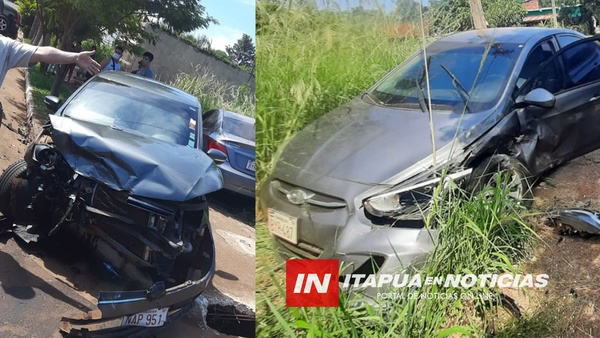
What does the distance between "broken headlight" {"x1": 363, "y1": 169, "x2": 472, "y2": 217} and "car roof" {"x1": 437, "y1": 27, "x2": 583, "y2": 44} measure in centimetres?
47

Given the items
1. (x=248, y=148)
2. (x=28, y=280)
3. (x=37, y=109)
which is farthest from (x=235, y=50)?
(x=28, y=280)

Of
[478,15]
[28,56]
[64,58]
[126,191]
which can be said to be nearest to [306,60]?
[478,15]

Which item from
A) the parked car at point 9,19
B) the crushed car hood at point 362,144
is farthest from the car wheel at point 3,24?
the crushed car hood at point 362,144

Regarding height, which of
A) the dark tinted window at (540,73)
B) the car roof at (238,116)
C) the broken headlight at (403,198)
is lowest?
the broken headlight at (403,198)

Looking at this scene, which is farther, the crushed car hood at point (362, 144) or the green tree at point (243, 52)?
the green tree at point (243, 52)

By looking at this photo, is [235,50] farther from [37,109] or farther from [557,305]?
[557,305]

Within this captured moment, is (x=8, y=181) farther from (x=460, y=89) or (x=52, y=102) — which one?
(x=460, y=89)

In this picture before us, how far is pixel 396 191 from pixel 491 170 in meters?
0.34

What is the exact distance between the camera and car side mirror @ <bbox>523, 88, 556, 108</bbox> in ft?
5.74

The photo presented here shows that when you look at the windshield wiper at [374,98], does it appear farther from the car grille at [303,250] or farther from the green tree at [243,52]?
the car grille at [303,250]

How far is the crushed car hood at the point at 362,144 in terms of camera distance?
5.61 ft

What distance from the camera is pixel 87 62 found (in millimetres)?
1873

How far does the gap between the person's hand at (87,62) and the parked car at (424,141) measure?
2.53 feet

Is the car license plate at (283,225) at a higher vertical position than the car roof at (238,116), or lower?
lower
